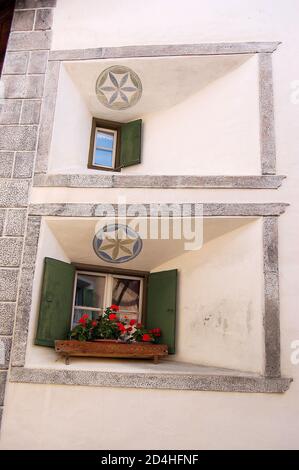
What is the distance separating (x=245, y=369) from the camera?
4777 mm

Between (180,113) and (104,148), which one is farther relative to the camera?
(104,148)

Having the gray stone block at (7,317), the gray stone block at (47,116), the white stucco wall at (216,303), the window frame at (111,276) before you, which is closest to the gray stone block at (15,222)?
the white stucco wall at (216,303)

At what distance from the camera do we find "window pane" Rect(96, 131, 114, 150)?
6.55 m

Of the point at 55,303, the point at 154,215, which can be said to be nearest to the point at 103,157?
the point at 154,215

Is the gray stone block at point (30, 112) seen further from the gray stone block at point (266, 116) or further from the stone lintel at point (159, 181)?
the gray stone block at point (266, 116)

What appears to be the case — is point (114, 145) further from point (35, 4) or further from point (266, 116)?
point (266, 116)

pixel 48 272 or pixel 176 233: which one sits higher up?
pixel 176 233

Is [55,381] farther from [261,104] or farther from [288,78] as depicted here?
[288,78]

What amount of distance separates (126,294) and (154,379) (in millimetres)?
1663

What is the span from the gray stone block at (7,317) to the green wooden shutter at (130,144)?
2.48 m

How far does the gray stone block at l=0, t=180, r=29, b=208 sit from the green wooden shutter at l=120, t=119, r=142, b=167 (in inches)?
59.9

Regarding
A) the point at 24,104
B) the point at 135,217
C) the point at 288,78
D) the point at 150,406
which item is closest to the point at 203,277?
the point at 135,217

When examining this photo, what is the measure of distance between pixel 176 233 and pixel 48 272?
1.55 meters

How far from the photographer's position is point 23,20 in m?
6.10
